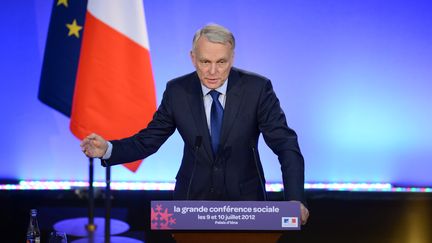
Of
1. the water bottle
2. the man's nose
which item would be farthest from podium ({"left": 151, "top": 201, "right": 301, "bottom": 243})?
the water bottle

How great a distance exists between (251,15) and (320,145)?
1.10m

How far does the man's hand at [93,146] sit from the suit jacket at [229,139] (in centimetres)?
8

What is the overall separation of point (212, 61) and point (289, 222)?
0.90m

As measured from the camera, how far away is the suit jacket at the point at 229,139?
2.45 meters

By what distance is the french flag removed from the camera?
367 centimetres

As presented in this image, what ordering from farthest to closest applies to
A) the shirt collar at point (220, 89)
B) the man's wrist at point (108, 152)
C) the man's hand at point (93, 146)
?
1. the shirt collar at point (220, 89)
2. the man's wrist at point (108, 152)
3. the man's hand at point (93, 146)

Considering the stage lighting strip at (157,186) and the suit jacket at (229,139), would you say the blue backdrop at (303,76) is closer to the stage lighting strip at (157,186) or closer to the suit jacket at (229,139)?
the stage lighting strip at (157,186)

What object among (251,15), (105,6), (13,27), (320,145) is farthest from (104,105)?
(320,145)

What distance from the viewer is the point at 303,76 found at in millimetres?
4121

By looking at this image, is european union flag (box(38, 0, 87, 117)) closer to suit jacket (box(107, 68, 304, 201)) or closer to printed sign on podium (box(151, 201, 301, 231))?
suit jacket (box(107, 68, 304, 201))

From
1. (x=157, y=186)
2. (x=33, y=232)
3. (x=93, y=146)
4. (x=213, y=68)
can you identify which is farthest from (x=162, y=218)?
(x=157, y=186)

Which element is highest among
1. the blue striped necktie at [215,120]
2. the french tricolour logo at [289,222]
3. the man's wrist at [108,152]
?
the blue striped necktie at [215,120]

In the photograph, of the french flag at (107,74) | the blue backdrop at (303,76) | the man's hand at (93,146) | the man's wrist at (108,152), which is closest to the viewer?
the man's hand at (93,146)

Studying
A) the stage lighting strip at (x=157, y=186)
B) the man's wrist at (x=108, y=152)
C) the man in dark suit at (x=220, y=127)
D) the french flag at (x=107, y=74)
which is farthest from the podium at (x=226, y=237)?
the stage lighting strip at (x=157, y=186)
